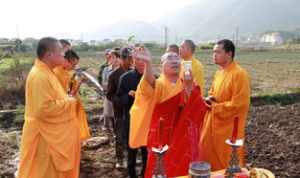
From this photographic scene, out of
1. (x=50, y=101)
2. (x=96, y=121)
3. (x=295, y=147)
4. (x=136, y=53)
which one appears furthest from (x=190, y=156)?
(x=96, y=121)

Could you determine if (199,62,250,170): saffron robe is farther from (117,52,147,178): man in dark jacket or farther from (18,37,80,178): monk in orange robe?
(18,37,80,178): monk in orange robe

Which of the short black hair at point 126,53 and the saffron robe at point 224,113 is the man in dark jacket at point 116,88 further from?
the saffron robe at point 224,113

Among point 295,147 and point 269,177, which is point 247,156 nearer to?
point 295,147

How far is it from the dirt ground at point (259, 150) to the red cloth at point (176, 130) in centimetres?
172

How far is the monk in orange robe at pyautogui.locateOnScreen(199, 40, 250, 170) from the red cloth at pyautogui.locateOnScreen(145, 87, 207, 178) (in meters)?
0.60

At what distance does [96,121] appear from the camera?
31.3ft

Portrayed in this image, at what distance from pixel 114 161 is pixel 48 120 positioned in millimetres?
2586

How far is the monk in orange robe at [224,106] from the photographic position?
4723 millimetres

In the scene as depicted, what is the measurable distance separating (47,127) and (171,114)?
1.30 m

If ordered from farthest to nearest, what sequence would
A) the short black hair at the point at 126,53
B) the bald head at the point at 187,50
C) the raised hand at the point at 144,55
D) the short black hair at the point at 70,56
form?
the bald head at the point at 187,50
the short black hair at the point at 70,56
the short black hair at the point at 126,53
the raised hand at the point at 144,55

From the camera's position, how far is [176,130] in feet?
14.0

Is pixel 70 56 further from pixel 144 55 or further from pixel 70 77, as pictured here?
pixel 144 55

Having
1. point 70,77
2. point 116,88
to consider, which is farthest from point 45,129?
point 116,88

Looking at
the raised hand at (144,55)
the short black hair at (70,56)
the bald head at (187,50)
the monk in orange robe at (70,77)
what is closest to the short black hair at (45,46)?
the raised hand at (144,55)
